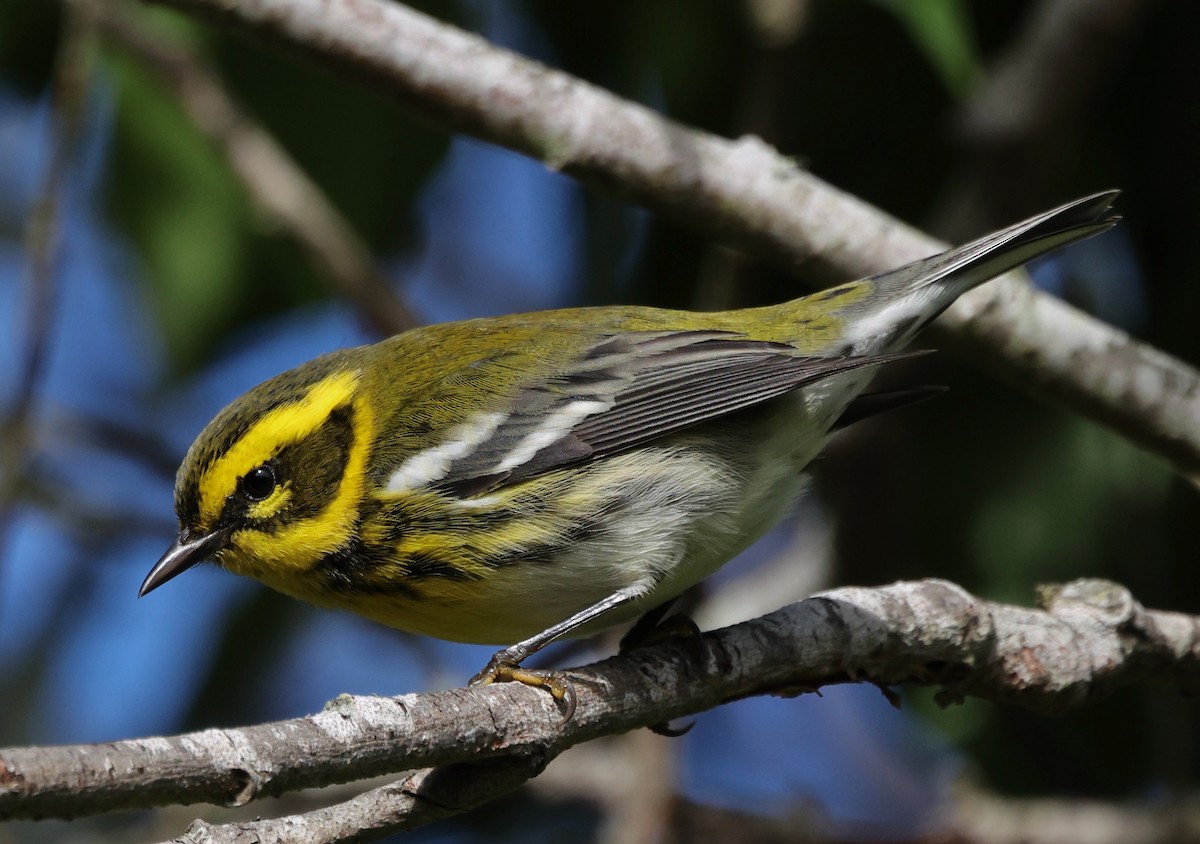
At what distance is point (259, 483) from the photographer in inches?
139

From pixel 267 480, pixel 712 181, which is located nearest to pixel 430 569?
pixel 267 480

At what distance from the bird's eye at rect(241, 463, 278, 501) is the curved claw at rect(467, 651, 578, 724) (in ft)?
2.90

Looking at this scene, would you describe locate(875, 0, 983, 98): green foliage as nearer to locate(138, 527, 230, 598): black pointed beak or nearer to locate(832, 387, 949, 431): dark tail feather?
locate(832, 387, 949, 431): dark tail feather

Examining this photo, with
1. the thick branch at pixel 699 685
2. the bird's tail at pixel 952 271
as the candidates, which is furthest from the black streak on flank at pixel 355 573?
the bird's tail at pixel 952 271

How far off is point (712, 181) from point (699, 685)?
4.49 feet

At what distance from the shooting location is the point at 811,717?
7211mm

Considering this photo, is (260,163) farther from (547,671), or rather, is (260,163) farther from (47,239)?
(547,671)

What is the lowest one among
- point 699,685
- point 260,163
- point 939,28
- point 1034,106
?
point 699,685

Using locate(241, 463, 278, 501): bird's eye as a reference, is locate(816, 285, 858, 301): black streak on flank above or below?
above

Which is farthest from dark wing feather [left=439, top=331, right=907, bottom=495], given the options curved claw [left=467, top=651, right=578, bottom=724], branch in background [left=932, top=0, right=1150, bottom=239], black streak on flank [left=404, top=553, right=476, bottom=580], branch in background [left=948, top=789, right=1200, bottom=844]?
branch in background [left=948, top=789, right=1200, bottom=844]

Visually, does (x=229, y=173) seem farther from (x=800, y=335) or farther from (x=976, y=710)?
(x=976, y=710)

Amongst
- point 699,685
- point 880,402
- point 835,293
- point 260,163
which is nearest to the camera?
point 699,685

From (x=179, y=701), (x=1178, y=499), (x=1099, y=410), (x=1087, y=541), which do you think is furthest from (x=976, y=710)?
(x=179, y=701)

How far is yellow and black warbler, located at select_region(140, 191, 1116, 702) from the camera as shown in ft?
10.5
